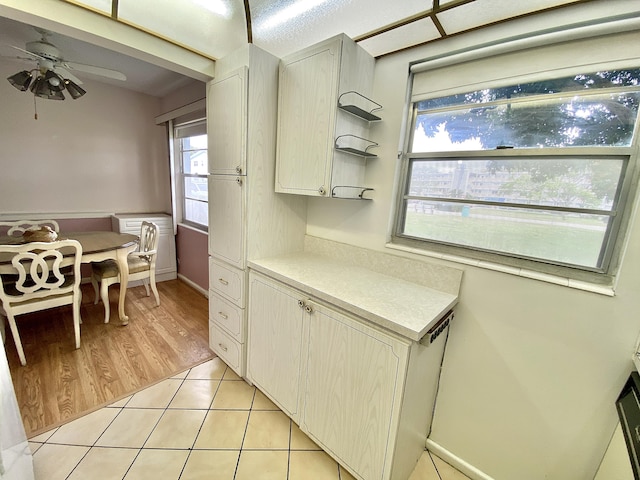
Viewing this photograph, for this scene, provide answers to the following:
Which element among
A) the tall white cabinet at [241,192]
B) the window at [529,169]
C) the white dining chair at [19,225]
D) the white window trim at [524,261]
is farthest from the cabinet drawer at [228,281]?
the white dining chair at [19,225]

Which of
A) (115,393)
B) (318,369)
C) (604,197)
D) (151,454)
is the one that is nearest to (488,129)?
(604,197)

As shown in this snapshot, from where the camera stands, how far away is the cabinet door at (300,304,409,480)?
1.08 m

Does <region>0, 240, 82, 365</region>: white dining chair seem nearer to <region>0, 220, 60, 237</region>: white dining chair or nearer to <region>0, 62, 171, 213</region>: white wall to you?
<region>0, 220, 60, 237</region>: white dining chair

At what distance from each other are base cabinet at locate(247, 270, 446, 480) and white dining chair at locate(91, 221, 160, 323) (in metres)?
1.81

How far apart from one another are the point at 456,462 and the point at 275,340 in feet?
3.83

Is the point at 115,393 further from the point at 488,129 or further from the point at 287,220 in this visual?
the point at 488,129

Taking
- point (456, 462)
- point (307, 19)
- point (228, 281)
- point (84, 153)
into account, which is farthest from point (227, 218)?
point (84, 153)

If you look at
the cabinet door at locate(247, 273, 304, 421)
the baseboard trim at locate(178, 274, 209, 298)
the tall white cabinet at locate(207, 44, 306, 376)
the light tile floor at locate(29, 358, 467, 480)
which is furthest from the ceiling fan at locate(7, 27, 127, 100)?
the light tile floor at locate(29, 358, 467, 480)

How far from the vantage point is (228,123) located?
1.67 meters

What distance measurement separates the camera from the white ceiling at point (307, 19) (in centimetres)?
114

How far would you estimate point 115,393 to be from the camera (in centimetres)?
172

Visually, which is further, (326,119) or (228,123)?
(228,123)

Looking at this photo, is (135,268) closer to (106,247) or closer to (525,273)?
(106,247)

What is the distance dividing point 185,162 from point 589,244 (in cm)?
397
